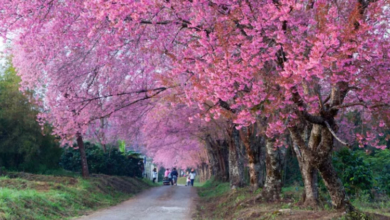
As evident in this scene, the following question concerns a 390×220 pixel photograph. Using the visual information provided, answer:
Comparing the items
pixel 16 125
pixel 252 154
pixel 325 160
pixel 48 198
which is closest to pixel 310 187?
pixel 325 160

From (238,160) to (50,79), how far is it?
33.1ft

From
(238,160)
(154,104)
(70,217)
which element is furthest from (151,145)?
(70,217)

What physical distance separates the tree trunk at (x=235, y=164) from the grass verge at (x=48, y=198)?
5714 mm

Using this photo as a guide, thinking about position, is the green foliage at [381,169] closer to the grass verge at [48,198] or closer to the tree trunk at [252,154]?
the tree trunk at [252,154]

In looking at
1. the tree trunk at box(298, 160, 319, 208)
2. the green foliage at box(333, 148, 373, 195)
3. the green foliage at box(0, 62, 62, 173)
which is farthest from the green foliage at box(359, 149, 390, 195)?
the green foliage at box(0, 62, 62, 173)

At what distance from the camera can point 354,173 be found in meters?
14.9

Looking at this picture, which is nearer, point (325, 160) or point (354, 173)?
point (325, 160)

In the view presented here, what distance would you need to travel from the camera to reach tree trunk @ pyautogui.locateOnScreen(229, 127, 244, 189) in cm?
1972

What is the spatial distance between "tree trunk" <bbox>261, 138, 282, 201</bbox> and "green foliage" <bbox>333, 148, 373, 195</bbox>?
341cm

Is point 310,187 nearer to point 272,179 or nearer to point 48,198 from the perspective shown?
point 272,179

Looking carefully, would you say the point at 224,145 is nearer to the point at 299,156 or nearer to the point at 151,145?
the point at 151,145

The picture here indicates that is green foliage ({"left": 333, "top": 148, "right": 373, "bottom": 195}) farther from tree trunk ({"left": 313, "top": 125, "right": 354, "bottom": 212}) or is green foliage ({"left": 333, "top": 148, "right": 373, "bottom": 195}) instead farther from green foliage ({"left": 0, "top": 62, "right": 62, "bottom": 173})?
green foliage ({"left": 0, "top": 62, "right": 62, "bottom": 173})

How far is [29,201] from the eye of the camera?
35.5 ft

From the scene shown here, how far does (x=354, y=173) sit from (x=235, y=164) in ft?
21.3
